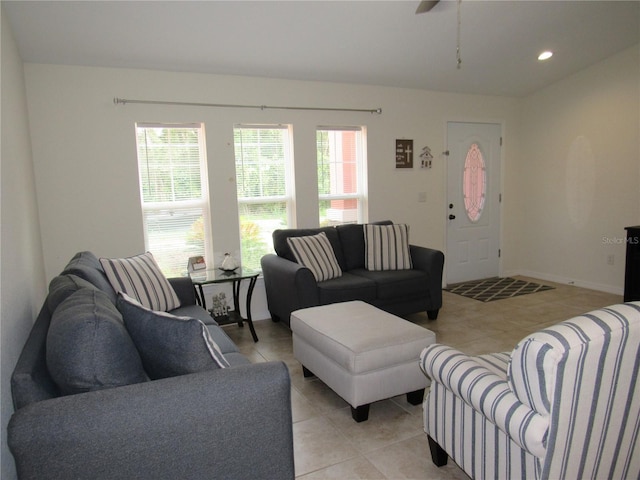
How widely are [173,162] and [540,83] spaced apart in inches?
172

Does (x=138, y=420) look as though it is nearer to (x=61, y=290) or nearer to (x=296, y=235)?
(x=61, y=290)

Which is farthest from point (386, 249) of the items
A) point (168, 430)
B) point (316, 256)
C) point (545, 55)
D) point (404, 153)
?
point (168, 430)

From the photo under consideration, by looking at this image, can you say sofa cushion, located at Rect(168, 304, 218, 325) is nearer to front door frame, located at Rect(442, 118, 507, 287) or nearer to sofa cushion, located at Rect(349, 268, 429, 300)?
sofa cushion, located at Rect(349, 268, 429, 300)

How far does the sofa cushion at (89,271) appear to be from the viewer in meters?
2.23

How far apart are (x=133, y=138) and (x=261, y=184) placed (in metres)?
1.21

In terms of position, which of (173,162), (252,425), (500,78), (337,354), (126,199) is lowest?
(337,354)

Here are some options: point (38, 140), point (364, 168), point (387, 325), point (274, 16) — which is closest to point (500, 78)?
point (364, 168)

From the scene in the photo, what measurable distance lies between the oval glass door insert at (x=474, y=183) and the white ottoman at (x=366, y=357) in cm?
325

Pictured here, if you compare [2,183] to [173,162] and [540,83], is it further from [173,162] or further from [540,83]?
[540,83]

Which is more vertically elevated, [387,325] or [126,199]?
[126,199]

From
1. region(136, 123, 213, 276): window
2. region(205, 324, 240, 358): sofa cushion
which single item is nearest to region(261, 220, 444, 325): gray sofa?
region(136, 123, 213, 276): window

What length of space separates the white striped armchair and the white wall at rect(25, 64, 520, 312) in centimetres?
294

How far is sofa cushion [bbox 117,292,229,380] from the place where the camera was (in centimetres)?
146

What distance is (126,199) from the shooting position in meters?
3.65
